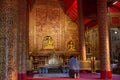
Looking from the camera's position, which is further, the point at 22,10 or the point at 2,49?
the point at 22,10

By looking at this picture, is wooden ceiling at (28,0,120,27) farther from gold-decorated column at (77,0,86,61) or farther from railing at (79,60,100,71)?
railing at (79,60,100,71)

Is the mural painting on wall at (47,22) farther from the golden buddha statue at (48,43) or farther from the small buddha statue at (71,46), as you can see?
the small buddha statue at (71,46)

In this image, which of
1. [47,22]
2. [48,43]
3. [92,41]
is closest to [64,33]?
[48,43]

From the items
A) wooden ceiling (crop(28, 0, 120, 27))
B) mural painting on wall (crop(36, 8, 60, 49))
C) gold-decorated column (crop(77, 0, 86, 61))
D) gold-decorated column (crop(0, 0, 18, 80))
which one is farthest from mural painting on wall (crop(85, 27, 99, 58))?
gold-decorated column (crop(0, 0, 18, 80))

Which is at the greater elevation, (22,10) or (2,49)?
(22,10)

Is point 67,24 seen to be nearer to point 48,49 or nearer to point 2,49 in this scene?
point 48,49

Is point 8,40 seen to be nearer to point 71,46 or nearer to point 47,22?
point 71,46

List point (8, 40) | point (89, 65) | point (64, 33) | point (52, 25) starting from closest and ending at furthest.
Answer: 1. point (8, 40)
2. point (89, 65)
3. point (52, 25)
4. point (64, 33)

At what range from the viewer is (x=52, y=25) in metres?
27.6

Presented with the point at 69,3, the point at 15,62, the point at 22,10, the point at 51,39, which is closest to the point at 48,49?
the point at 51,39

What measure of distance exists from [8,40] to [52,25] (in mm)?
21827

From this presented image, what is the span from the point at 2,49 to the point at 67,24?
73.2 ft

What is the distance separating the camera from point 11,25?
594cm

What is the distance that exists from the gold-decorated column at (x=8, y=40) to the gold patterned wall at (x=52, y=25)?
21069 mm
